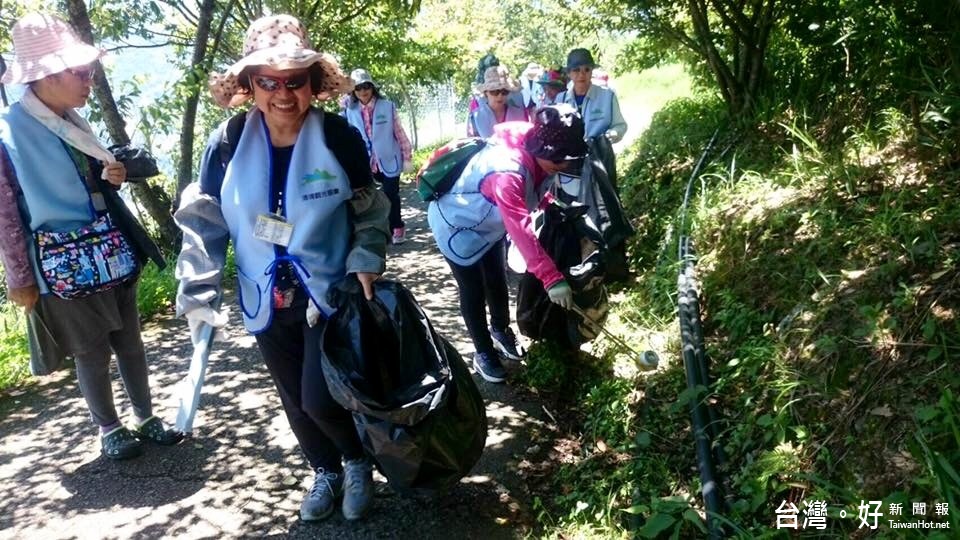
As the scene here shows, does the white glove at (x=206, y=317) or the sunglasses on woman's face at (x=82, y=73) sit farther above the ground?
the sunglasses on woman's face at (x=82, y=73)

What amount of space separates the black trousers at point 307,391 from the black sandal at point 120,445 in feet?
3.79

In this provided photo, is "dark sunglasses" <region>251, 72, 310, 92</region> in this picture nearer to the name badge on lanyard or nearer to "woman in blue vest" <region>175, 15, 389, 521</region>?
"woman in blue vest" <region>175, 15, 389, 521</region>

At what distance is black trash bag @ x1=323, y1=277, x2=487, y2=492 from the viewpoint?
2406mm

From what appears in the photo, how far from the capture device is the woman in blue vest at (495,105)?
5.98m

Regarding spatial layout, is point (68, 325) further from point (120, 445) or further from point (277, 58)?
point (277, 58)

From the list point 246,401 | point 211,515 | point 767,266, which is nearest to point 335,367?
point 211,515

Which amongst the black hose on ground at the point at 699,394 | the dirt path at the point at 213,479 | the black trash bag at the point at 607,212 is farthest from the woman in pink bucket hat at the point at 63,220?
the black hose on ground at the point at 699,394

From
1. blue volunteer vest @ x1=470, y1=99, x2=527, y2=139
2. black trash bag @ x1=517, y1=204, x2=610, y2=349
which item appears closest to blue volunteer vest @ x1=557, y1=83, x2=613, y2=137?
blue volunteer vest @ x1=470, y1=99, x2=527, y2=139

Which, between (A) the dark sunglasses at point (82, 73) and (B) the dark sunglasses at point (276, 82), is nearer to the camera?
(B) the dark sunglasses at point (276, 82)

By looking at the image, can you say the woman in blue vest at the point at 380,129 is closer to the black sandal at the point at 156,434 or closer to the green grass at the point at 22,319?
the green grass at the point at 22,319

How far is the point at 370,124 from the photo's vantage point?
281 inches

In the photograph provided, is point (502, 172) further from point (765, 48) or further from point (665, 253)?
point (765, 48)

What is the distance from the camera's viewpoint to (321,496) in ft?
9.49

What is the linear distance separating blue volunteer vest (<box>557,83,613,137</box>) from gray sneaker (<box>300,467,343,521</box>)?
3.87 metres
